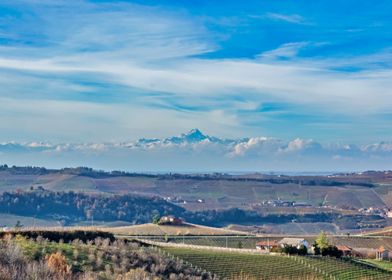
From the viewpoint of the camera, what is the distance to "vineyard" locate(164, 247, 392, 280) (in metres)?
52.7

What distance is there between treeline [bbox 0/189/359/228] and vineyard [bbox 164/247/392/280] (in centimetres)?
11179

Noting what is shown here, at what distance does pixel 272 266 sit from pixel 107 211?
443 feet

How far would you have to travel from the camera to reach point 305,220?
191125 millimetres

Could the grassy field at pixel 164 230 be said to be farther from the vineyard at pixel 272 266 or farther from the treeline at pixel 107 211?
the treeline at pixel 107 211

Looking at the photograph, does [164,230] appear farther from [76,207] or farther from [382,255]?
[76,207]

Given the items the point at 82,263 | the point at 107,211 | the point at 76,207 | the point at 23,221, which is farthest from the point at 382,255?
the point at 76,207

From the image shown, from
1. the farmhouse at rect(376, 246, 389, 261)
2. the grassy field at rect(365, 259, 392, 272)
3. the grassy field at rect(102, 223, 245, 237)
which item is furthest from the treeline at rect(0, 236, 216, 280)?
the grassy field at rect(102, 223, 245, 237)

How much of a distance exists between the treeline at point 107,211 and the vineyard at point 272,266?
112m

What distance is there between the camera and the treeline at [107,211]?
17250 cm

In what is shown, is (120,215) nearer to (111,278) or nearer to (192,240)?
(192,240)

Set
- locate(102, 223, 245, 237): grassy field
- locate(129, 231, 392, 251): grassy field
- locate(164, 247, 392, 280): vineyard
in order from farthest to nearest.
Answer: locate(102, 223, 245, 237): grassy field < locate(129, 231, 392, 251): grassy field < locate(164, 247, 392, 280): vineyard

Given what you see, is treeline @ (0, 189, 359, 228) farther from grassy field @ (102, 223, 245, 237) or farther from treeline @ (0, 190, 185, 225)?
grassy field @ (102, 223, 245, 237)

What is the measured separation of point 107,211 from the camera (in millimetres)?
188125

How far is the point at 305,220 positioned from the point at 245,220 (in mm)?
17010
